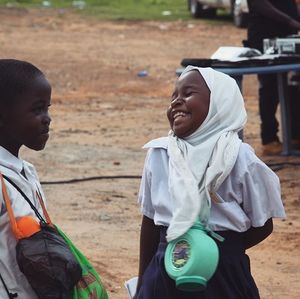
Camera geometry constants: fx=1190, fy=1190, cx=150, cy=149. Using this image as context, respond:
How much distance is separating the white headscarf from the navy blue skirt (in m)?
0.16

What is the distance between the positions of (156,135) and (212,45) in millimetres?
9055

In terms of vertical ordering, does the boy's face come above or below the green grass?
above

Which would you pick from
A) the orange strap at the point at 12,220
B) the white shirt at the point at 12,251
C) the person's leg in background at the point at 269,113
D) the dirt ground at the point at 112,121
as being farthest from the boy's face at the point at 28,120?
the person's leg in background at the point at 269,113

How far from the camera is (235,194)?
14.0ft

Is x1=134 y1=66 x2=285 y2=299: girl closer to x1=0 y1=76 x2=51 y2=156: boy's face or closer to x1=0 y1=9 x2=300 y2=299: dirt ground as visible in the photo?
x1=0 y1=76 x2=51 y2=156: boy's face

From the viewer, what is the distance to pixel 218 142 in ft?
13.8

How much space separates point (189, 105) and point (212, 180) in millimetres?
287

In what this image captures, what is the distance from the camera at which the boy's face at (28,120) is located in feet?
13.3

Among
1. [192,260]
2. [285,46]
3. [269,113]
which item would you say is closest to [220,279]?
[192,260]

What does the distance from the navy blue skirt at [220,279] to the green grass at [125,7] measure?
21.3 metres

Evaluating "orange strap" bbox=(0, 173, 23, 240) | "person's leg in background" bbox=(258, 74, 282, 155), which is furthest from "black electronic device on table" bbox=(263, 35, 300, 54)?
"orange strap" bbox=(0, 173, 23, 240)

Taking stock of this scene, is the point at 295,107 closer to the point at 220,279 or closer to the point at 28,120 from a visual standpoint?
the point at 220,279

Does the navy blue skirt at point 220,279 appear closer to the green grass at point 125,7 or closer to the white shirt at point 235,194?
the white shirt at point 235,194

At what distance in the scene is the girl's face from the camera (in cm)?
424
